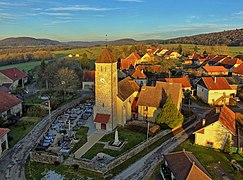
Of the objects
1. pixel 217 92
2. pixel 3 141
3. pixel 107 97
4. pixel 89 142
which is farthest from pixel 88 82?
pixel 3 141

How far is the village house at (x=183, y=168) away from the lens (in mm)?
20609

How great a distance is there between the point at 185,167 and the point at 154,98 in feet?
59.5

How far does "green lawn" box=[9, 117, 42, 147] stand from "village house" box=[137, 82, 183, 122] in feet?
52.4

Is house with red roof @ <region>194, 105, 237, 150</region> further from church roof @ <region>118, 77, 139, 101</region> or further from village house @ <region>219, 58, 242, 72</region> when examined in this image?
village house @ <region>219, 58, 242, 72</region>

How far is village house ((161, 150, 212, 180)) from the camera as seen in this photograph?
2061cm

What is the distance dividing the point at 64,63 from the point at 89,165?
4545 centimetres

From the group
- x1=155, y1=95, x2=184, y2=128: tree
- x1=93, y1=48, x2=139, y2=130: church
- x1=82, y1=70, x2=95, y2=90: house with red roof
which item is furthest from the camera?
x1=82, y1=70, x2=95, y2=90: house with red roof

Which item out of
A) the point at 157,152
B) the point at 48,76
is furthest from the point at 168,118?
the point at 48,76

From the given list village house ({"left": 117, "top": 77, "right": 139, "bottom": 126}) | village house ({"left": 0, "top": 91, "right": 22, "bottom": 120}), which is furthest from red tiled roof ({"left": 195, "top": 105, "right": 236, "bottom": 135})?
village house ({"left": 0, "top": 91, "right": 22, "bottom": 120})

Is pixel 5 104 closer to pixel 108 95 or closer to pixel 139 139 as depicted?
pixel 108 95

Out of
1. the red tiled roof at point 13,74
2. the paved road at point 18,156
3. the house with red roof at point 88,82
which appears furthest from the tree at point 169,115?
the red tiled roof at point 13,74

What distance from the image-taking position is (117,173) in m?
25.1

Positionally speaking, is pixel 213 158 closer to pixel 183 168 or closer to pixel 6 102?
pixel 183 168

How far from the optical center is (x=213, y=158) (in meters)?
27.8
